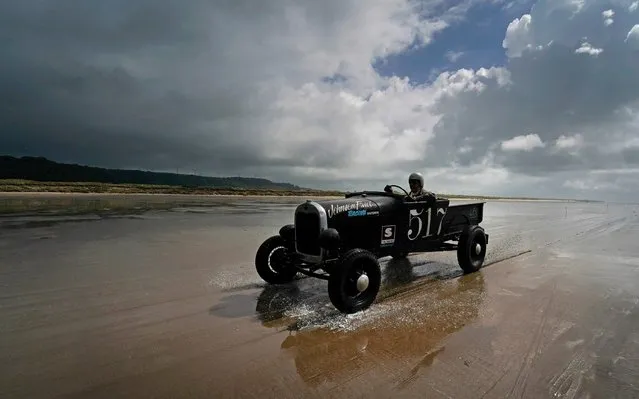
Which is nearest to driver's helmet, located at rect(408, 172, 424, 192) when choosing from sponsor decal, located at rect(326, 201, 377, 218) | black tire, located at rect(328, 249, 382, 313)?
sponsor decal, located at rect(326, 201, 377, 218)

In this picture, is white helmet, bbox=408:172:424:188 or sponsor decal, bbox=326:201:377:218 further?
white helmet, bbox=408:172:424:188

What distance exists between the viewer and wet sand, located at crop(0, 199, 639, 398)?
3.34 meters

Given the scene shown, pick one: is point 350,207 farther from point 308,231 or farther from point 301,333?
point 301,333

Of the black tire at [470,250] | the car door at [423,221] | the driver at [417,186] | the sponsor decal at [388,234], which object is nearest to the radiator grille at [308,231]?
the sponsor decal at [388,234]

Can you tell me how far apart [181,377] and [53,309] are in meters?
2.99

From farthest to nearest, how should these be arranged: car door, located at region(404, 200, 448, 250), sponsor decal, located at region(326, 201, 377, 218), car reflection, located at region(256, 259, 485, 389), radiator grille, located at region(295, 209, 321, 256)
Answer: car door, located at region(404, 200, 448, 250) → sponsor decal, located at region(326, 201, 377, 218) → radiator grille, located at region(295, 209, 321, 256) → car reflection, located at region(256, 259, 485, 389)

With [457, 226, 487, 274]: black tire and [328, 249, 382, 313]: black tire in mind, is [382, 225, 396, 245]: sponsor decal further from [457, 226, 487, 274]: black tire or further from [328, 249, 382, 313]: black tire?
[457, 226, 487, 274]: black tire

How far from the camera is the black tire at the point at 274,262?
6668 mm

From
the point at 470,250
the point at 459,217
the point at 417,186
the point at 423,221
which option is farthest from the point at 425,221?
the point at 459,217

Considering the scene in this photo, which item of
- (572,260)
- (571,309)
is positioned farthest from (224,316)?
(572,260)

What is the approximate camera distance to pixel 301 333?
4.50m

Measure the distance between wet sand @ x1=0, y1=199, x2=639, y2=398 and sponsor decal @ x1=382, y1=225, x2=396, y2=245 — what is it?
830 millimetres

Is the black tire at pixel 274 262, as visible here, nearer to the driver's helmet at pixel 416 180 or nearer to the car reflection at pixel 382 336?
the car reflection at pixel 382 336

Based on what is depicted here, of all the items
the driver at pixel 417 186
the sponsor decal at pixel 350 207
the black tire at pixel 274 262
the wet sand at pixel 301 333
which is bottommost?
the wet sand at pixel 301 333
